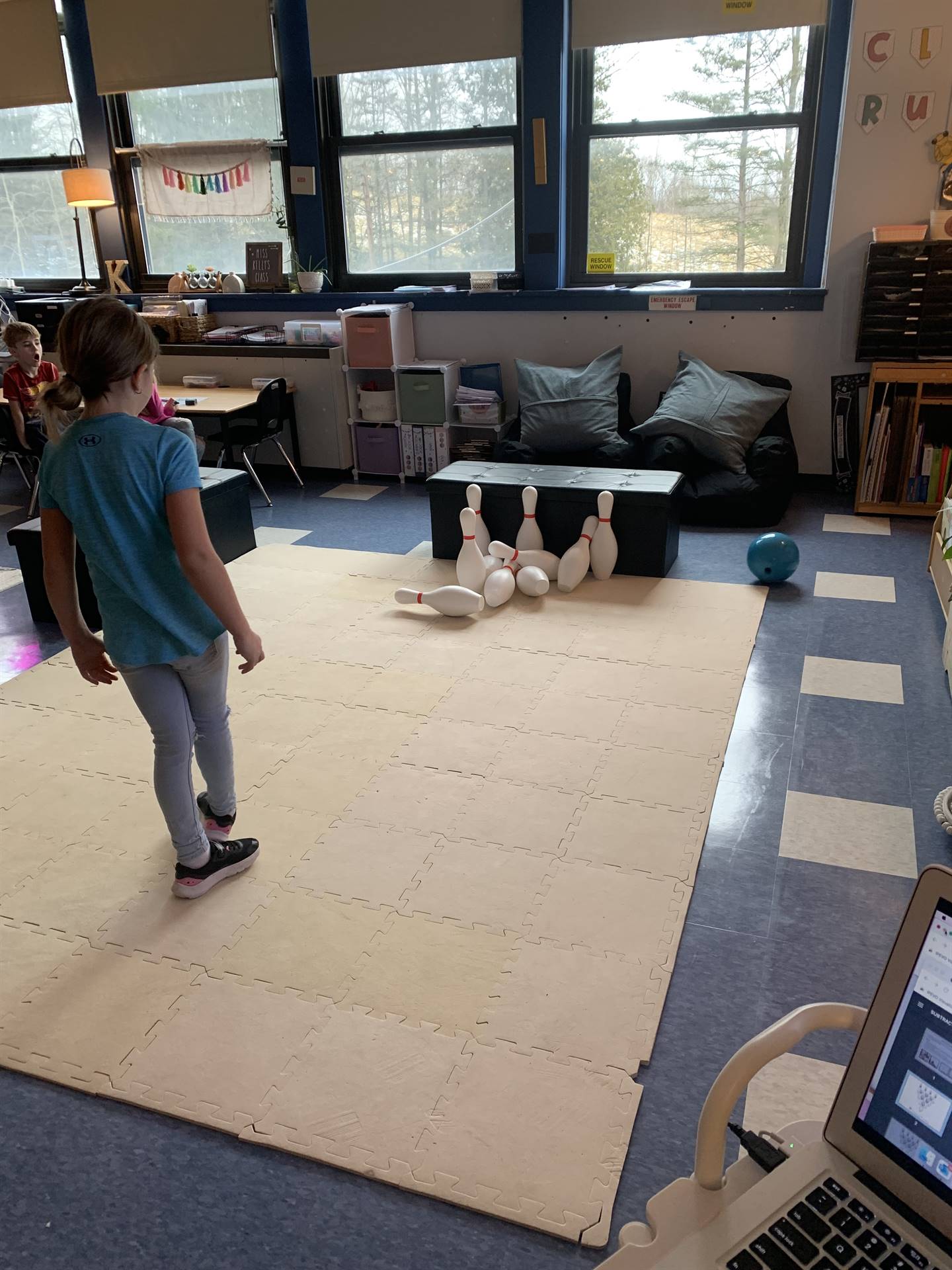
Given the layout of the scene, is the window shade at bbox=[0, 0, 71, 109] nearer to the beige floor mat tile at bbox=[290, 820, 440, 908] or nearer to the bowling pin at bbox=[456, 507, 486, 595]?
the bowling pin at bbox=[456, 507, 486, 595]

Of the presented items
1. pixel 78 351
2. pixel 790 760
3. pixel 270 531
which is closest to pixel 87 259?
pixel 270 531

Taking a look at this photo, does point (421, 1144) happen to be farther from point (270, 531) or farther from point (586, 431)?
point (586, 431)

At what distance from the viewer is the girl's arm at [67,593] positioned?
193 centimetres

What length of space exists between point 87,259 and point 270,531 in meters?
3.27

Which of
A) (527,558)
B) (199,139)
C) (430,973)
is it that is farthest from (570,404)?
(430,973)

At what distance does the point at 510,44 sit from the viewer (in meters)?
5.12

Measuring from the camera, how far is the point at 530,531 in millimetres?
4039

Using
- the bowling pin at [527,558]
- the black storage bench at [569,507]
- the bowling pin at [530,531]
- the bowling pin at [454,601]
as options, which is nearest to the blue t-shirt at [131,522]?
the bowling pin at [454,601]

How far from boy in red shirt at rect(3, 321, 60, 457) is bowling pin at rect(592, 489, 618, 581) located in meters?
2.92

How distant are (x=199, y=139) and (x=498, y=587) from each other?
13.8ft

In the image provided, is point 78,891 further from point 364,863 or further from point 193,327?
point 193,327

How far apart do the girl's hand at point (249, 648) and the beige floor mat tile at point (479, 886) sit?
0.67 m

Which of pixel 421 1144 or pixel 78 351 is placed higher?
pixel 78 351

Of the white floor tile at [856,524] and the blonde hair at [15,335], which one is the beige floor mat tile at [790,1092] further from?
the blonde hair at [15,335]
